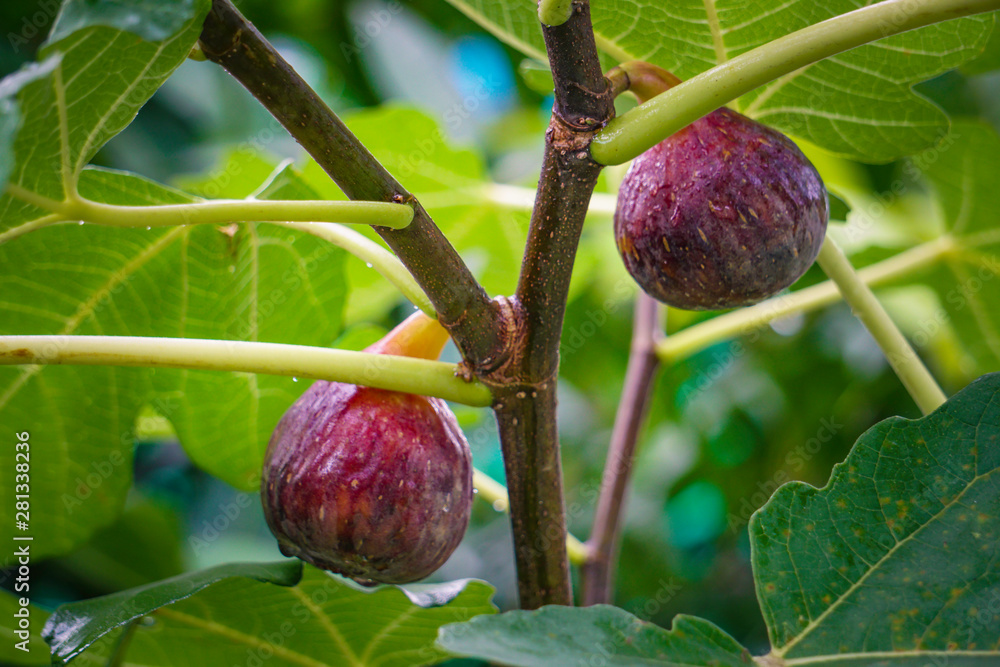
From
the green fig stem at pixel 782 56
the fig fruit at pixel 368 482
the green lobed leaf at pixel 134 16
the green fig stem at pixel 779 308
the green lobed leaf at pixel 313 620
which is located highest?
the green lobed leaf at pixel 134 16

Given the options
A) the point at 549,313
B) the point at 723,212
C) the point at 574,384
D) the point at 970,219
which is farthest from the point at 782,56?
the point at 574,384

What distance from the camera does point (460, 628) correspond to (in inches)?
18.6

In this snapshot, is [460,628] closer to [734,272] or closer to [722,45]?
A: [734,272]

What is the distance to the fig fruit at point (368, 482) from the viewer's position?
2.08 ft

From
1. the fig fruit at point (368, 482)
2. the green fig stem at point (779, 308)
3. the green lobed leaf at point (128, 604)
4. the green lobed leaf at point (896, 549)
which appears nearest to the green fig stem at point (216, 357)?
the fig fruit at point (368, 482)

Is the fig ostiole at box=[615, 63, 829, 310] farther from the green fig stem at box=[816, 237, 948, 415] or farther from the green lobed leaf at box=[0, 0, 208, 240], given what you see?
the green lobed leaf at box=[0, 0, 208, 240]

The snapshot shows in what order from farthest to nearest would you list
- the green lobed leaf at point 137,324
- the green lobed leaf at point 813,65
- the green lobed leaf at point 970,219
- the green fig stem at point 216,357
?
1. the green lobed leaf at point 970,219
2. the green lobed leaf at point 137,324
3. the green lobed leaf at point 813,65
4. the green fig stem at point 216,357

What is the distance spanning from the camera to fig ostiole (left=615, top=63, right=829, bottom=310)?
62cm

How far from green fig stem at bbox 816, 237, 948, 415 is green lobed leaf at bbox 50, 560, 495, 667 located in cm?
44

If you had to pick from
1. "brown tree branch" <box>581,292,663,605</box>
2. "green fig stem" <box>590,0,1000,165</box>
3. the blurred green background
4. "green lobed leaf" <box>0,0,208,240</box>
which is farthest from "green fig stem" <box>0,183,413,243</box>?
the blurred green background

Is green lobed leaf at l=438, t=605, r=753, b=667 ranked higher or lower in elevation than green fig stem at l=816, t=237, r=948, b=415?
lower

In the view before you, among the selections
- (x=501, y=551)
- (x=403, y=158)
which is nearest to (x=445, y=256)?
(x=403, y=158)

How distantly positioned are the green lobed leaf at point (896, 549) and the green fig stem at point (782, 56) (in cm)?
24

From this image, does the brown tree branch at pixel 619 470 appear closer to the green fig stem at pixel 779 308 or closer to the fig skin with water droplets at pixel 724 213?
the green fig stem at pixel 779 308
